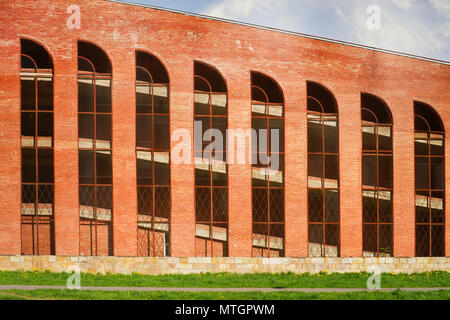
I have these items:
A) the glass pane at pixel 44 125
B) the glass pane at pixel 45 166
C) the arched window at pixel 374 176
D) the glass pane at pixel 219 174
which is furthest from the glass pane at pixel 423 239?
the glass pane at pixel 44 125

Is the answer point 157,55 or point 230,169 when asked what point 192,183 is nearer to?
point 230,169

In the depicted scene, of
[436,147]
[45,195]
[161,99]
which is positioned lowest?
[45,195]

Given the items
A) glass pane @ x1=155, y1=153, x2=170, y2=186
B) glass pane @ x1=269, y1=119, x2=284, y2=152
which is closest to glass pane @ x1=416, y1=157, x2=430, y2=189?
glass pane @ x1=269, y1=119, x2=284, y2=152

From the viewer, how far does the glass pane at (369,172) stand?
81.4 feet

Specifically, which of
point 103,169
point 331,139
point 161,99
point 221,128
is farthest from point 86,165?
point 331,139

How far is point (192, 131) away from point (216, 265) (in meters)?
5.57

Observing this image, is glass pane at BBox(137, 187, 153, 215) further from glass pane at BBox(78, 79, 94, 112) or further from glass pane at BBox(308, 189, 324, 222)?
glass pane at BBox(308, 189, 324, 222)

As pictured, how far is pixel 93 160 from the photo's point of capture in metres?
21.9

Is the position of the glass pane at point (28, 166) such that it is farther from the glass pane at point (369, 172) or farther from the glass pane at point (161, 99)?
the glass pane at point (369, 172)

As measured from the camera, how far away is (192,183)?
21.1 m

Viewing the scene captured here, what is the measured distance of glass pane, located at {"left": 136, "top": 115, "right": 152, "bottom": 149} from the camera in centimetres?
2316

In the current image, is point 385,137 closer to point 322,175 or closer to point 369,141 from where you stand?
point 369,141

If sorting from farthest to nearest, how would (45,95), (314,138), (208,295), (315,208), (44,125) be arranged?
(314,138), (315,208), (44,125), (45,95), (208,295)

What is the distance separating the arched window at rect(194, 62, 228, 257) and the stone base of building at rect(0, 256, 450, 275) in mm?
1205
